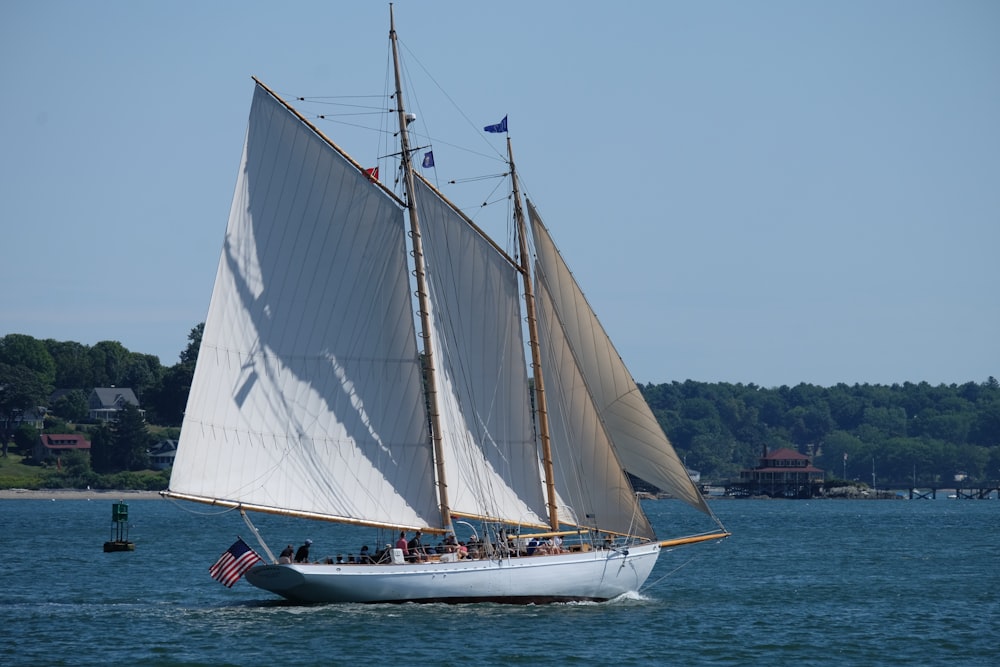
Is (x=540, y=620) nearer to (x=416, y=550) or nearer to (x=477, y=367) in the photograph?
(x=416, y=550)

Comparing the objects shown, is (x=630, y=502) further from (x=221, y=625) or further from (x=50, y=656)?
(x=50, y=656)

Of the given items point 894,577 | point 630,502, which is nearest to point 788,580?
point 894,577

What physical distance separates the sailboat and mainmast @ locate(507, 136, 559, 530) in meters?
0.07

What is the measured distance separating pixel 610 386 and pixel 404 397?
7.00 meters

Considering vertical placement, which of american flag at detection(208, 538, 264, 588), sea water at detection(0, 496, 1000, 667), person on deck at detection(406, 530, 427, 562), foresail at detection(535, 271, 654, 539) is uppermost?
foresail at detection(535, 271, 654, 539)

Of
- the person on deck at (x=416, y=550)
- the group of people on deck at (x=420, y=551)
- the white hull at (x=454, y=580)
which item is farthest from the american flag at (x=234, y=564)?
the person on deck at (x=416, y=550)

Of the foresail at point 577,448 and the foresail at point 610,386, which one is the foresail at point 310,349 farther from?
the foresail at point 610,386

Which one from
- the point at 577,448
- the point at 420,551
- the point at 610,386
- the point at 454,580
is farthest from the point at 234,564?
the point at 610,386

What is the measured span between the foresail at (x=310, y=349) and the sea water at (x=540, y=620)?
4.17 meters

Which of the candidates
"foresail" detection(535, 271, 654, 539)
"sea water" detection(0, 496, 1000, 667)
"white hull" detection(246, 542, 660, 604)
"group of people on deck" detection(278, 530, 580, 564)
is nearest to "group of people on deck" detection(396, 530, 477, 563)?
"group of people on deck" detection(278, 530, 580, 564)

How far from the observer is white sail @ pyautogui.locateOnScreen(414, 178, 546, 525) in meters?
52.9

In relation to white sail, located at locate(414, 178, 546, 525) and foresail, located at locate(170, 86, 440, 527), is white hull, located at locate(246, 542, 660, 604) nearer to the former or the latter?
foresail, located at locate(170, 86, 440, 527)

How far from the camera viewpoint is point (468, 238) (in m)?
52.8

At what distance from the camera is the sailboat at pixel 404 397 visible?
49.0 meters
